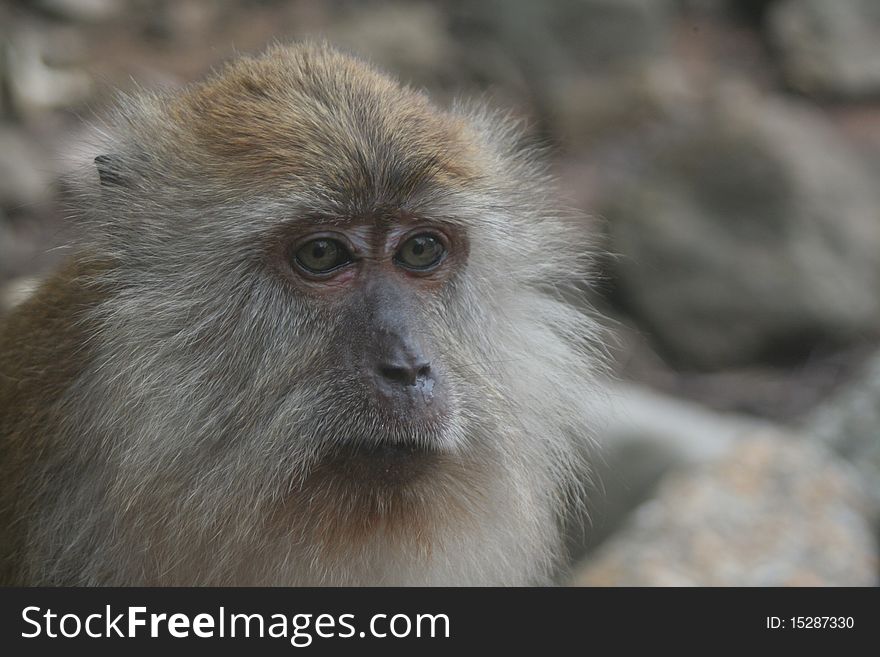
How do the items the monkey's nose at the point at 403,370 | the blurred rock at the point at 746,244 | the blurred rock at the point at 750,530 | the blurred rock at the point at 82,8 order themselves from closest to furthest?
the monkey's nose at the point at 403,370
the blurred rock at the point at 750,530
the blurred rock at the point at 746,244
the blurred rock at the point at 82,8

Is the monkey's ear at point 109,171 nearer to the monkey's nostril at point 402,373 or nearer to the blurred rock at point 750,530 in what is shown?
the monkey's nostril at point 402,373

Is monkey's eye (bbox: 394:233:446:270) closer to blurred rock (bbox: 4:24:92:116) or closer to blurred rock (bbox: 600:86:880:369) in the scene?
blurred rock (bbox: 600:86:880:369)

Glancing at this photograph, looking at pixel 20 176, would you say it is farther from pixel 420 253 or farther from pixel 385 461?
pixel 385 461

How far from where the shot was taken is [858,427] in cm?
823

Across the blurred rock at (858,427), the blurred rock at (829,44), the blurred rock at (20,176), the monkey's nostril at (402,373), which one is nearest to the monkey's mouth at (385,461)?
the monkey's nostril at (402,373)

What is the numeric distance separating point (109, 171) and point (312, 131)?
2.55 feet

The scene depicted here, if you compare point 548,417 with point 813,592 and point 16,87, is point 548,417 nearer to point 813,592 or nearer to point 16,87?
point 813,592

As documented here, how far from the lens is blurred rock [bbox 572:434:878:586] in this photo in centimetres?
644

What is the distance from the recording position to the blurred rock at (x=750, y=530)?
21.1 ft

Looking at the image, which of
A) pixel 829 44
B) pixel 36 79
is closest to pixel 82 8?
pixel 36 79

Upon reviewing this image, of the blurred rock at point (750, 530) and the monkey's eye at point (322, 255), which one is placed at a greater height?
the monkey's eye at point (322, 255)

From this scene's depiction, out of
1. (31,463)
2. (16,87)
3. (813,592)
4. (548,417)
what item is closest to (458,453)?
(548,417)

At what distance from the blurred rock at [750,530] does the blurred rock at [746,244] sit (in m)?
3.11

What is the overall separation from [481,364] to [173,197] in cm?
124
